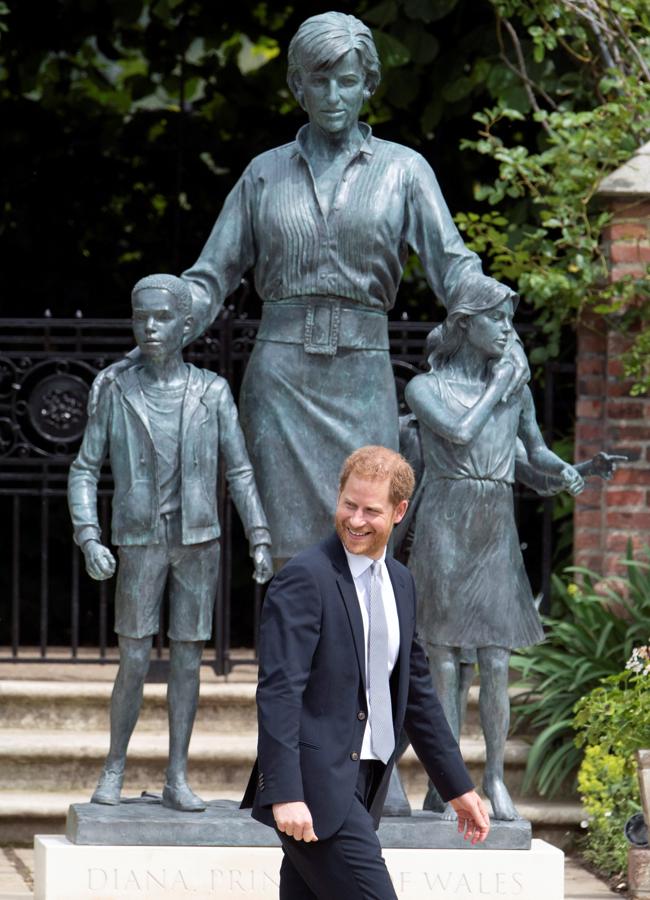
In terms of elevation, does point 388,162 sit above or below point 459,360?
above

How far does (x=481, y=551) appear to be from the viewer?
6.15 meters

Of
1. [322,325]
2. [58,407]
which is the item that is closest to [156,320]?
[322,325]

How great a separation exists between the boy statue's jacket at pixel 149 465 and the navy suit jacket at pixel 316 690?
1.42m

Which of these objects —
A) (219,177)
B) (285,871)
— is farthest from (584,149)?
(285,871)

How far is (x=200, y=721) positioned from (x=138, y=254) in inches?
125

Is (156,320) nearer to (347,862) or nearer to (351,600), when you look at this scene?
(351,600)

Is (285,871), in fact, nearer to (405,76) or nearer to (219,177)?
(405,76)

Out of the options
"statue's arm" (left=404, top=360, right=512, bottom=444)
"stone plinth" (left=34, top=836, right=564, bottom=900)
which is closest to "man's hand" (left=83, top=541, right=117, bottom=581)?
"stone plinth" (left=34, top=836, right=564, bottom=900)

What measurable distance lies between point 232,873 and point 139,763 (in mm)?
2036

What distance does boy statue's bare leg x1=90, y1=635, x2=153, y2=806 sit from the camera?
6051mm

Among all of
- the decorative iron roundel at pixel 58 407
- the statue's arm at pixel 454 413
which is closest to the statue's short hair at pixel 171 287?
the statue's arm at pixel 454 413

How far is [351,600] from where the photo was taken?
4566 millimetres

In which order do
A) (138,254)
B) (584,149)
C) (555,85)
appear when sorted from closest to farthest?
(584,149) → (555,85) → (138,254)

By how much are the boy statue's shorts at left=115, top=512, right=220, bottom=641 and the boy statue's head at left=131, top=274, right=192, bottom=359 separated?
0.53 m
